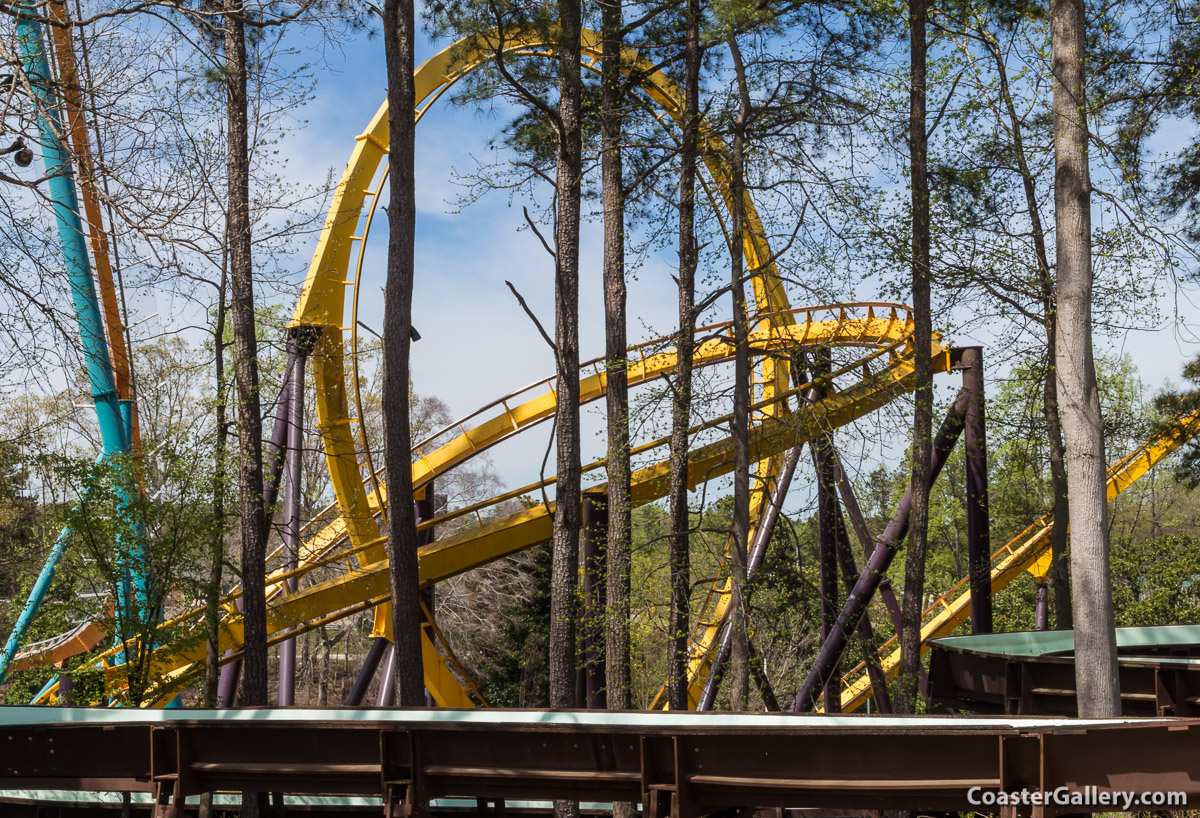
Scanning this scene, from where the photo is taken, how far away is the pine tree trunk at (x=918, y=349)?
28.8 ft

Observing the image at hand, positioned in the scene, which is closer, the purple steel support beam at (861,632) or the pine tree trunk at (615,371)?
the pine tree trunk at (615,371)

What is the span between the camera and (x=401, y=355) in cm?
892

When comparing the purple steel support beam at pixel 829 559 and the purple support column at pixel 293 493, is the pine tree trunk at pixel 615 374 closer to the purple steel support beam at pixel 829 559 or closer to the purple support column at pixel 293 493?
the purple steel support beam at pixel 829 559

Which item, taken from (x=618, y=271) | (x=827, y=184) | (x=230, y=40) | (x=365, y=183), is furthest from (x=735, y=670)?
(x=230, y=40)

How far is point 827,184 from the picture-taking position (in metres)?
8.73

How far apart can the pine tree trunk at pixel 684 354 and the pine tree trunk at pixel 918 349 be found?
6.56 ft

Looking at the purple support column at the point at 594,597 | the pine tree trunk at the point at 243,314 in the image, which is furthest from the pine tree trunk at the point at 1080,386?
the pine tree trunk at the point at 243,314

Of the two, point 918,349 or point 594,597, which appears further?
point 594,597

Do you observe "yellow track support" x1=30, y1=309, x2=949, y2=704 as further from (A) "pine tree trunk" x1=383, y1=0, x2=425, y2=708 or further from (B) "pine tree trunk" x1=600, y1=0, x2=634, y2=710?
(A) "pine tree trunk" x1=383, y1=0, x2=425, y2=708

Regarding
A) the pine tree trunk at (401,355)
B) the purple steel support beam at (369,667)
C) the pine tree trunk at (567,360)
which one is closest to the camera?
the pine tree trunk at (401,355)

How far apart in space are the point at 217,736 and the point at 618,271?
559cm

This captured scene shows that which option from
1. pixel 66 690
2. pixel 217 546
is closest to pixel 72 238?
pixel 217 546

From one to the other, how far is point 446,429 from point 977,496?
6.09 m

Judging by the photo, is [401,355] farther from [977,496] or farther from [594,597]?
[977,496]
